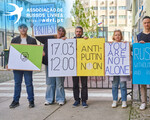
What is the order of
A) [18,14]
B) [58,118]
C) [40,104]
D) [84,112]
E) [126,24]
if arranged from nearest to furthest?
[58,118]
[84,112]
[40,104]
[18,14]
[126,24]

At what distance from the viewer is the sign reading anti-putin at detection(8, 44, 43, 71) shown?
516cm

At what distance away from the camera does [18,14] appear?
4391 centimetres

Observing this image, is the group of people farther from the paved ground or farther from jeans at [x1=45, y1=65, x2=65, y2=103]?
the paved ground

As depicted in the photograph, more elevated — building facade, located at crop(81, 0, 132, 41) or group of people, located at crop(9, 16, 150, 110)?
building facade, located at crop(81, 0, 132, 41)

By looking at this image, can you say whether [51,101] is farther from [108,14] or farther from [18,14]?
[108,14]

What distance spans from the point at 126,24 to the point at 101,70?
8863 cm

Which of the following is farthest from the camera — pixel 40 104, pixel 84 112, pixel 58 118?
pixel 40 104

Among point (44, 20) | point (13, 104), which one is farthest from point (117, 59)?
point (13, 104)

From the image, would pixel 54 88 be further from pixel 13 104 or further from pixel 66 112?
pixel 13 104

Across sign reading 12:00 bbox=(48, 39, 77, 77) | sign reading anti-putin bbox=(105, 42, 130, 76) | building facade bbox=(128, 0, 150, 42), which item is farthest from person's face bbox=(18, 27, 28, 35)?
building facade bbox=(128, 0, 150, 42)

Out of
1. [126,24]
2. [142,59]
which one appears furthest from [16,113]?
[126,24]

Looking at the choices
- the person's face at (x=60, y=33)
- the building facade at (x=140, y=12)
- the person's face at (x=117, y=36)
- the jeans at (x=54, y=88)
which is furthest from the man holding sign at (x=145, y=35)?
the building facade at (x=140, y=12)

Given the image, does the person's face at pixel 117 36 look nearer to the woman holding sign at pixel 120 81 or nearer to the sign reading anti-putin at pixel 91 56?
the woman holding sign at pixel 120 81

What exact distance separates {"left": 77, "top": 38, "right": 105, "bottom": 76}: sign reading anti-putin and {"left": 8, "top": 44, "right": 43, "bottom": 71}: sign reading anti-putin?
0.93m
